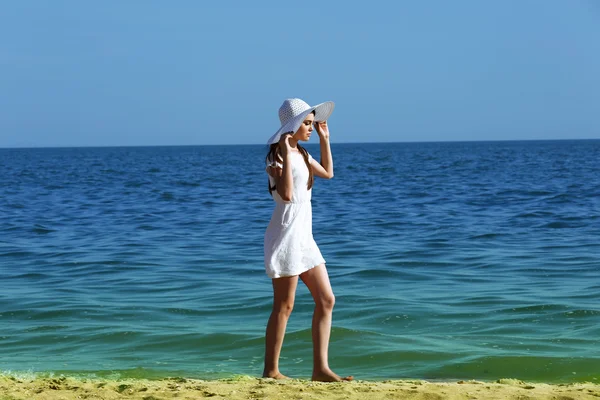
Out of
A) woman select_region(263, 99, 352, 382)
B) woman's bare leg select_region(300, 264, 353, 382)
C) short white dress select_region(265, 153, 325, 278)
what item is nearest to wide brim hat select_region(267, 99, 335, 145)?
woman select_region(263, 99, 352, 382)

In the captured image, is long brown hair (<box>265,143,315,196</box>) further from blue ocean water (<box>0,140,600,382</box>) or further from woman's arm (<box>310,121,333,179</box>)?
blue ocean water (<box>0,140,600,382</box>)

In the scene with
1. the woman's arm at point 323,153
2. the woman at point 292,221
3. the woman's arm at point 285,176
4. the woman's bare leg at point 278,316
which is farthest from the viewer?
the woman's arm at point 323,153

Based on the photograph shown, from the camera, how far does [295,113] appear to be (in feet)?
19.0

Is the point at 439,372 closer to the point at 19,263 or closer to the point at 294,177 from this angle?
the point at 294,177

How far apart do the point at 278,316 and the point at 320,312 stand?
28 centimetres

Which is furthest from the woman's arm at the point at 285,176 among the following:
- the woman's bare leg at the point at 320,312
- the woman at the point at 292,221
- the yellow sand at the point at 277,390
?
the yellow sand at the point at 277,390

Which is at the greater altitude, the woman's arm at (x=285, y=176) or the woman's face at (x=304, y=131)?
the woman's face at (x=304, y=131)

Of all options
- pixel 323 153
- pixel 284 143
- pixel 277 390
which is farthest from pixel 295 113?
pixel 277 390

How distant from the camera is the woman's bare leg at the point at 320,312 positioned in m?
5.79

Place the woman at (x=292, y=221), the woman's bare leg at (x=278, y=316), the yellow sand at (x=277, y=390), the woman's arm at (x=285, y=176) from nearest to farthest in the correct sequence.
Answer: the yellow sand at (x=277, y=390) → the woman's arm at (x=285, y=176) → the woman at (x=292, y=221) → the woman's bare leg at (x=278, y=316)

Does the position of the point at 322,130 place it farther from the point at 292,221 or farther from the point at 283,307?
the point at 283,307

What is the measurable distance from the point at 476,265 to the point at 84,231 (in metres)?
9.58

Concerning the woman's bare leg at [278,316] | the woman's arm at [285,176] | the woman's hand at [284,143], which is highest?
the woman's hand at [284,143]

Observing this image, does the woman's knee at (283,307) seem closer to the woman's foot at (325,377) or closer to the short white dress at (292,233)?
the short white dress at (292,233)
